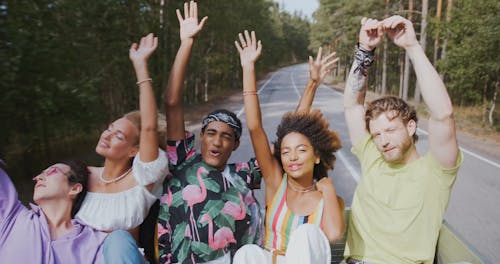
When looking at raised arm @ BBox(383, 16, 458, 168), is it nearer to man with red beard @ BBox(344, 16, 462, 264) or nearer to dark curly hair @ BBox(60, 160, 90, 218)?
man with red beard @ BBox(344, 16, 462, 264)

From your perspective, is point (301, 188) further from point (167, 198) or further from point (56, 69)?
point (56, 69)

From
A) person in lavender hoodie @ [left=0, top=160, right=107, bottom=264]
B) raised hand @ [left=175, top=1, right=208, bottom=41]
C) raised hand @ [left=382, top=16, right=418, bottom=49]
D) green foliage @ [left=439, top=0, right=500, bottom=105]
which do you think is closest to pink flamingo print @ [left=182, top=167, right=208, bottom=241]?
person in lavender hoodie @ [left=0, top=160, right=107, bottom=264]

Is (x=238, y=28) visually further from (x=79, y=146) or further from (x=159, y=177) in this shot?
(x=159, y=177)

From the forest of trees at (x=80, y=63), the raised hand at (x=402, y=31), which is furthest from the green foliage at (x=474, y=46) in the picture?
the raised hand at (x=402, y=31)

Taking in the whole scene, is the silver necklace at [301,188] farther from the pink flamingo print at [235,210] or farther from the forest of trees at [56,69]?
the forest of trees at [56,69]

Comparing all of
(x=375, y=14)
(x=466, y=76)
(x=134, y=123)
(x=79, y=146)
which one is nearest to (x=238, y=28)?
(x=375, y=14)

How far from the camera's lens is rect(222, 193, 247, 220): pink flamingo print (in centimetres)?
257

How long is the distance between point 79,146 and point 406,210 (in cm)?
933

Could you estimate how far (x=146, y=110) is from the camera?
101 inches

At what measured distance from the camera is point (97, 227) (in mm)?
2508

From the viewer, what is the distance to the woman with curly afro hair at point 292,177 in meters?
2.38

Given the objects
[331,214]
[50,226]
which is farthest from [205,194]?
[50,226]

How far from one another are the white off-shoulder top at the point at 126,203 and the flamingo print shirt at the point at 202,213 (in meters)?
0.13

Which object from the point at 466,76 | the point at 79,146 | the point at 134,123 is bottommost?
the point at 79,146
